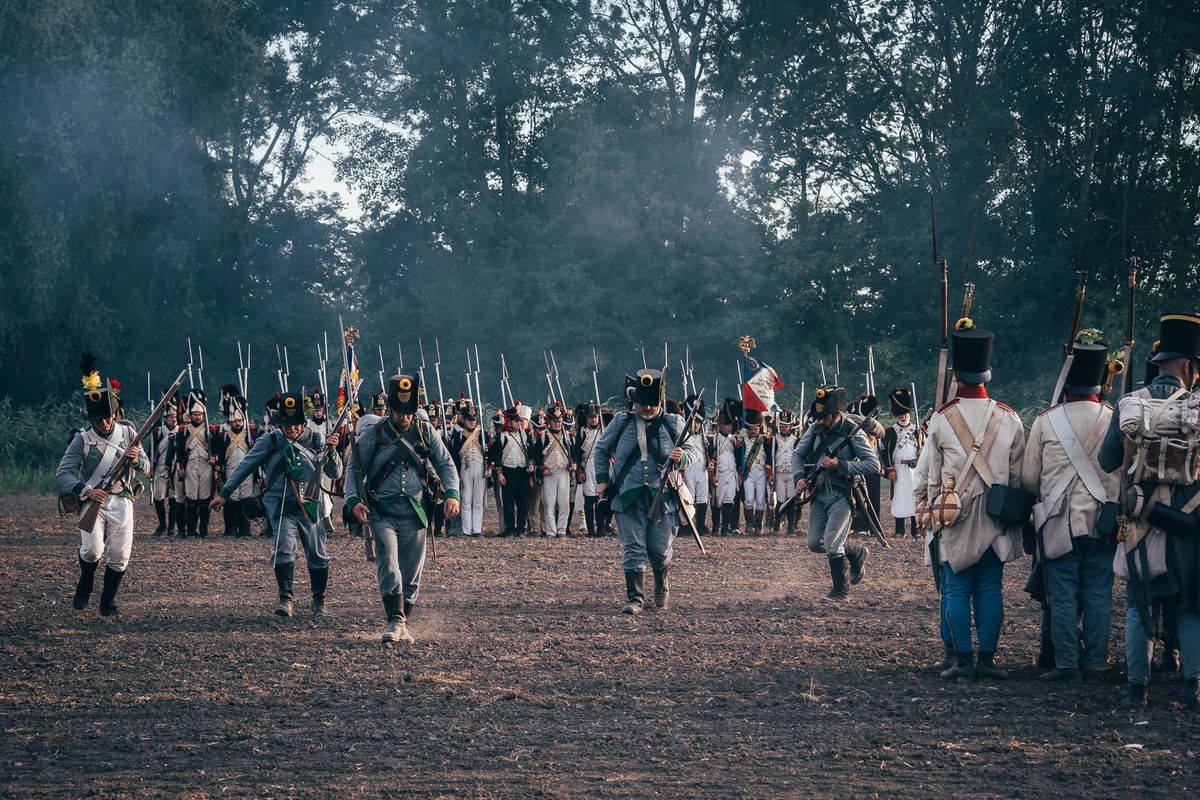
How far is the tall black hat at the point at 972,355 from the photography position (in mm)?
8352

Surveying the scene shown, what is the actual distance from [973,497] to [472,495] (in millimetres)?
12422

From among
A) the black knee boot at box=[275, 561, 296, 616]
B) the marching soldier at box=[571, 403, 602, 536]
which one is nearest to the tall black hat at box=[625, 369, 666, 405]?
the black knee boot at box=[275, 561, 296, 616]

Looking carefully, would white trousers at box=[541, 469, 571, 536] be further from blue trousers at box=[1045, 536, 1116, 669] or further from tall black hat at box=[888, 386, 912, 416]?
blue trousers at box=[1045, 536, 1116, 669]

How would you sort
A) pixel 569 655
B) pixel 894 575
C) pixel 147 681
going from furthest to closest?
pixel 894 575 → pixel 569 655 → pixel 147 681

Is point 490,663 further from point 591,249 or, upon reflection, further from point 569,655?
point 591,249

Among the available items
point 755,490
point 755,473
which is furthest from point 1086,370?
point 755,473

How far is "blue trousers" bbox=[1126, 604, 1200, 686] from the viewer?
287 inches

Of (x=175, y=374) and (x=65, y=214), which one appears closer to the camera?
(x=65, y=214)

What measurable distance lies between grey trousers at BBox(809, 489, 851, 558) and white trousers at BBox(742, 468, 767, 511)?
820cm

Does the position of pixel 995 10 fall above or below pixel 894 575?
above

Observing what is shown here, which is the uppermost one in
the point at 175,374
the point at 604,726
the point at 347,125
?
the point at 347,125

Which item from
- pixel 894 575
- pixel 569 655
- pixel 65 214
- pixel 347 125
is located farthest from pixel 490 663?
pixel 347 125

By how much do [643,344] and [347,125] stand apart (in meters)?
14.7

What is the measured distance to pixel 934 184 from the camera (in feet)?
128
